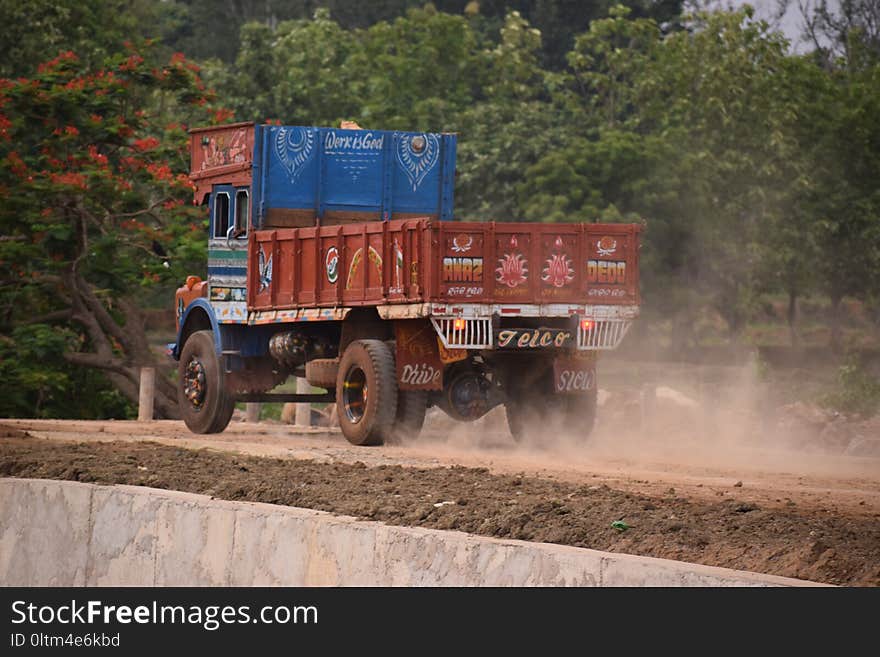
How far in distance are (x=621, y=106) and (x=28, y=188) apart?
28775mm

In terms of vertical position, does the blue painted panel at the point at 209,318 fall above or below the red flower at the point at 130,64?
below

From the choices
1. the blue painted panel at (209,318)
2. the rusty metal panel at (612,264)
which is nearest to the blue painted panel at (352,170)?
the blue painted panel at (209,318)

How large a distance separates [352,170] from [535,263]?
378 centimetres

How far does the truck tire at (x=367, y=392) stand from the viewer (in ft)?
61.9

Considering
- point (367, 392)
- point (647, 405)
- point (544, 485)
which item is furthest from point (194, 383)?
point (544, 485)

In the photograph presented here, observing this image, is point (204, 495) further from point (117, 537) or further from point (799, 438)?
point (799, 438)

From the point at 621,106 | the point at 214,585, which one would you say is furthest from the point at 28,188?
the point at 621,106

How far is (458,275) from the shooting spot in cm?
1814

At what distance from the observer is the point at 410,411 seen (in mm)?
19062

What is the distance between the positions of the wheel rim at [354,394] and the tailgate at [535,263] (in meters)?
2.06

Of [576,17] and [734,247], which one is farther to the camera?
[576,17]

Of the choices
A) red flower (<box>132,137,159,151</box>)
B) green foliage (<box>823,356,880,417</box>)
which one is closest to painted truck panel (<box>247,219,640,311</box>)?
green foliage (<box>823,356,880,417</box>)

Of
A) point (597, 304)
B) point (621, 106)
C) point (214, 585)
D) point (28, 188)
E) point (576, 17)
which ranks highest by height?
point (576, 17)

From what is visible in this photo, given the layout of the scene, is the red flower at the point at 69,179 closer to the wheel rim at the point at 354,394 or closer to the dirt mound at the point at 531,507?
the wheel rim at the point at 354,394
